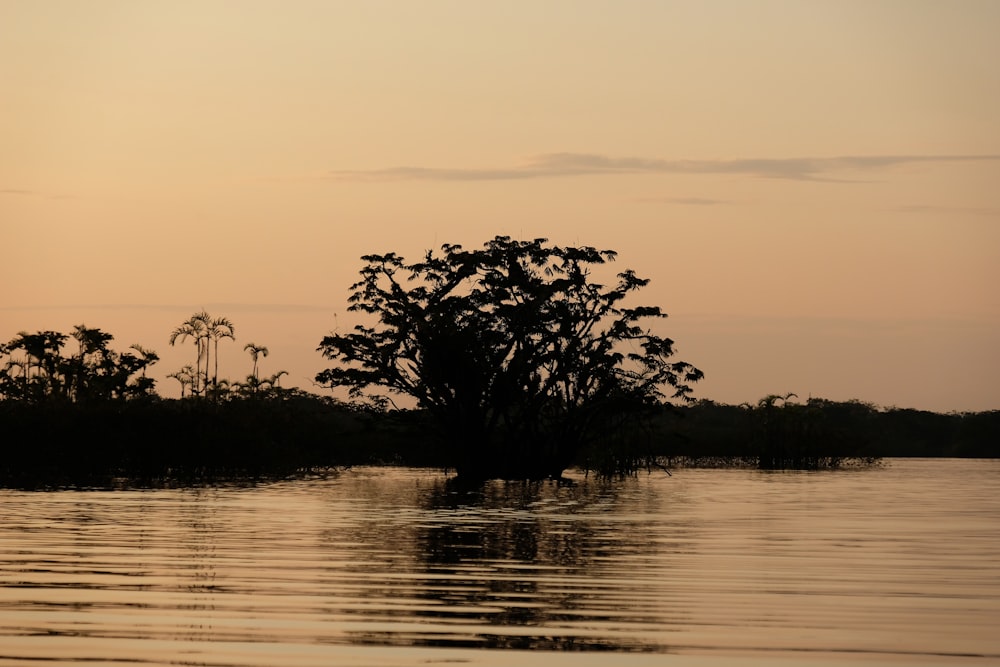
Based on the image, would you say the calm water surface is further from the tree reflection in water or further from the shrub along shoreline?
the shrub along shoreline

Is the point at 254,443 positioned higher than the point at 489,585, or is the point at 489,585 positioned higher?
the point at 254,443

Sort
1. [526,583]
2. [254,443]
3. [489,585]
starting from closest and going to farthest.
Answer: [489,585] → [526,583] → [254,443]

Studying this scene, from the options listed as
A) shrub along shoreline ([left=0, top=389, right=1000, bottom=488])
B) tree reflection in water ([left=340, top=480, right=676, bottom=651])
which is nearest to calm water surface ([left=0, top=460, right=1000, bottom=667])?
tree reflection in water ([left=340, top=480, right=676, bottom=651])

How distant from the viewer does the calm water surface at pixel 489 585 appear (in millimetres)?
13133

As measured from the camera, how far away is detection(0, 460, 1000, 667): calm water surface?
13.1 m

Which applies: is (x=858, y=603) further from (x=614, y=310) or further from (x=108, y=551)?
(x=614, y=310)

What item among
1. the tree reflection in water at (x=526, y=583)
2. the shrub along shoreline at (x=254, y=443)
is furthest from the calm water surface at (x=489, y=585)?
the shrub along shoreline at (x=254, y=443)

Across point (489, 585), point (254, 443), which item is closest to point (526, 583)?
point (489, 585)

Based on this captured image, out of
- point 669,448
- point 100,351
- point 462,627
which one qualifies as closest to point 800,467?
point 669,448

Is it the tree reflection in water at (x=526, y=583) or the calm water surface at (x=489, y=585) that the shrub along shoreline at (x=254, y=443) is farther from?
the tree reflection in water at (x=526, y=583)

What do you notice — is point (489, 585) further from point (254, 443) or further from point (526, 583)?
point (254, 443)

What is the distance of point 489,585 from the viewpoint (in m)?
18.5

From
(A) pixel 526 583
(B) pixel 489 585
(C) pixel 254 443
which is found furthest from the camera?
(C) pixel 254 443

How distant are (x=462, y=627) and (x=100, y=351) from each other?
54.8 meters
